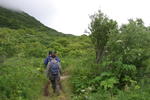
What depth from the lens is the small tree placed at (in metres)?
14.4

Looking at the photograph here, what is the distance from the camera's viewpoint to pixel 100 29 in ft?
47.3

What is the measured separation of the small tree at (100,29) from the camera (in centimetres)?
1440

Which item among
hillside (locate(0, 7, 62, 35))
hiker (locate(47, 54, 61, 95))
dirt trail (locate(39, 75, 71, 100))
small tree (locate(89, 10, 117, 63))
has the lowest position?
dirt trail (locate(39, 75, 71, 100))

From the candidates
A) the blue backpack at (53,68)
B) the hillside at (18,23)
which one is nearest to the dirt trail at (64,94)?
the blue backpack at (53,68)

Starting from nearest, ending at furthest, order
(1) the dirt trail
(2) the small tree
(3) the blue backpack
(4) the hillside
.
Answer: (1) the dirt trail → (3) the blue backpack → (2) the small tree → (4) the hillside

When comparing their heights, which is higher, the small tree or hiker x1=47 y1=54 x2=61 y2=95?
the small tree

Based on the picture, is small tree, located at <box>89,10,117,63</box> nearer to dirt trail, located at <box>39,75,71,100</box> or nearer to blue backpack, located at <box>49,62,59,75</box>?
dirt trail, located at <box>39,75,71,100</box>

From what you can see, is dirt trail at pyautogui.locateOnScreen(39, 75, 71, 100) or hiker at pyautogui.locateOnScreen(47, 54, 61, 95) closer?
dirt trail at pyautogui.locateOnScreen(39, 75, 71, 100)

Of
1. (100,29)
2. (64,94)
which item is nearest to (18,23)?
(100,29)

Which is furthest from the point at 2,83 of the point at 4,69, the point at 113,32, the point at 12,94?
the point at 113,32

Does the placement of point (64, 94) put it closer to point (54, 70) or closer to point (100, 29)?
point (54, 70)

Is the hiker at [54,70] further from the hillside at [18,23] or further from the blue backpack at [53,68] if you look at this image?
the hillside at [18,23]

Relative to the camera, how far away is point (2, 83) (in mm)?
9414

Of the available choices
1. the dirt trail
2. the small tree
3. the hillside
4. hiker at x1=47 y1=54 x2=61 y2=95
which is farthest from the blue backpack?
the hillside
